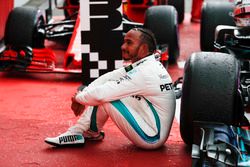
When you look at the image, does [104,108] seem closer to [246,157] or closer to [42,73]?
[246,157]

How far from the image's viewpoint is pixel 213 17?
6777mm

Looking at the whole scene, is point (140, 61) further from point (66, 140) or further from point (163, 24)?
point (163, 24)

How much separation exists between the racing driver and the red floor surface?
168 millimetres

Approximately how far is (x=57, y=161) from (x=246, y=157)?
131 centimetres

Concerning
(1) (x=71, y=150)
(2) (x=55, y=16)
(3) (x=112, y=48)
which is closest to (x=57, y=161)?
(1) (x=71, y=150)

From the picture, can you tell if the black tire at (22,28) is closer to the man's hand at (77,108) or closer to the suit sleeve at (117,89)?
the man's hand at (77,108)

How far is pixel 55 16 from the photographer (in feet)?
35.7

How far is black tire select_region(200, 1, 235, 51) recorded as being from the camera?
6.71 meters

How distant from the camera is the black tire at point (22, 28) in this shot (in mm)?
6766

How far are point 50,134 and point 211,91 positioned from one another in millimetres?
1434

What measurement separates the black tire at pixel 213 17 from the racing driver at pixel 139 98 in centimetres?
251

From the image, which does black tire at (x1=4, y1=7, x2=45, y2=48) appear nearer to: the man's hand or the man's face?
the man's hand

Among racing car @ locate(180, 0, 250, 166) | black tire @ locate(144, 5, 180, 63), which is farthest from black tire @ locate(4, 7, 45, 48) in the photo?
racing car @ locate(180, 0, 250, 166)

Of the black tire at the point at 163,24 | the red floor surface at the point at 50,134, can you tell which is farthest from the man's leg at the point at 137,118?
the black tire at the point at 163,24
